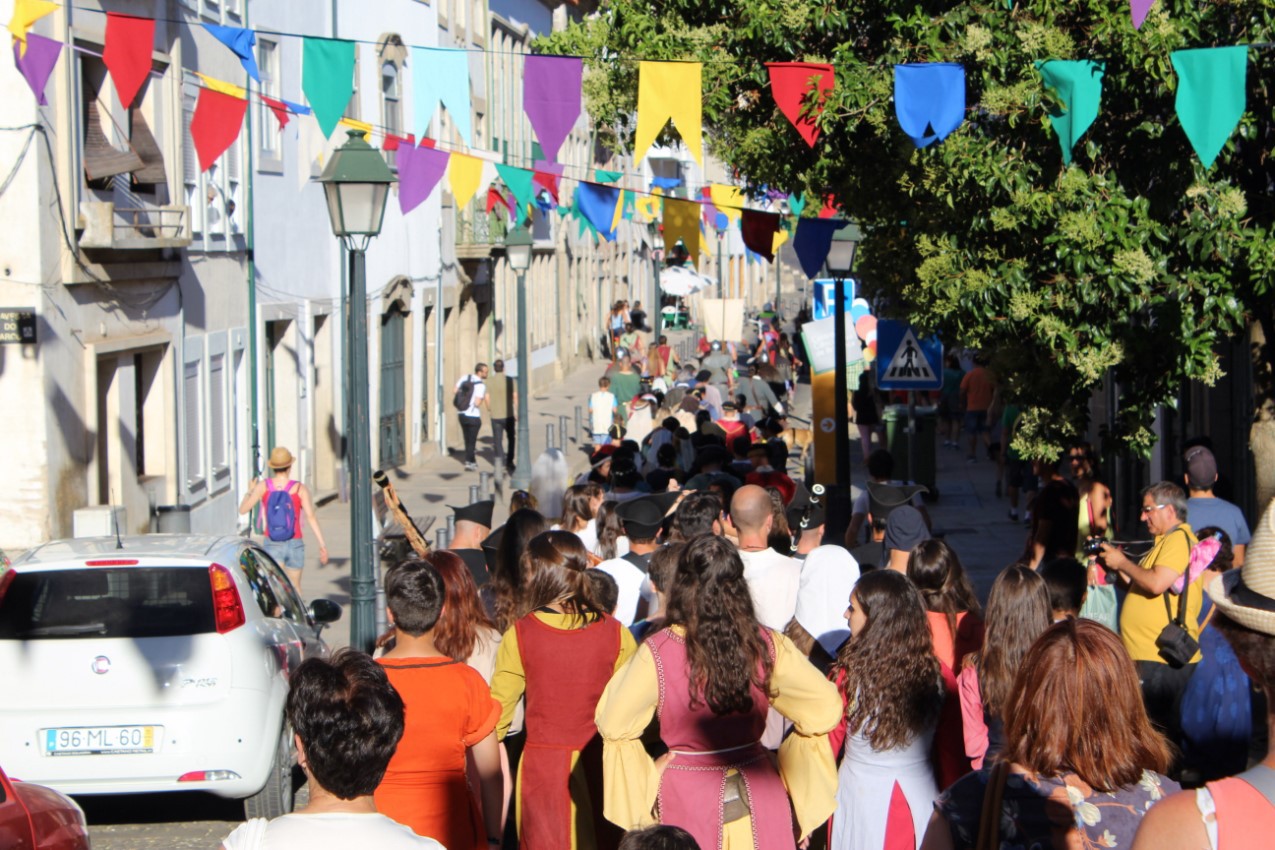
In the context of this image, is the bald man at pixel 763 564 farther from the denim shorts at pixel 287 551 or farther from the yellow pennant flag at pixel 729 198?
the denim shorts at pixel 287 551

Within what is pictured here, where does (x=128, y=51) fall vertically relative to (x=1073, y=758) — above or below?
above

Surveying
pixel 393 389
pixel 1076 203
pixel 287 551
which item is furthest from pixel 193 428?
pixel 1076 203

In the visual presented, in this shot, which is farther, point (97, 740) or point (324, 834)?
point (97, 740)

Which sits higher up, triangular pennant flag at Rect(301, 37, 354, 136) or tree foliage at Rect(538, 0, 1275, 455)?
triangular pennant flag at Rect(301, 37, 354, 136)

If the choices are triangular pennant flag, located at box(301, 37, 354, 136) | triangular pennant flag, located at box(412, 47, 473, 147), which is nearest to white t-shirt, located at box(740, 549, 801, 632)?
triangular pennant flag, located at box(301, 37, 354, 136)

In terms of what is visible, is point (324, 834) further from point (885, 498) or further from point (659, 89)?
point (659, 89)

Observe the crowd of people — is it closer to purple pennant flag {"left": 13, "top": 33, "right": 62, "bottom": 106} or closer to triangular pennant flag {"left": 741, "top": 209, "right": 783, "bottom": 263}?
triangular pennant flag {"left": 741, "top": 209, "right": 783, "bottom": 263}

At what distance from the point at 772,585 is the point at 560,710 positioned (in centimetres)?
173

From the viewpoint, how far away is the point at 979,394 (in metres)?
25.7

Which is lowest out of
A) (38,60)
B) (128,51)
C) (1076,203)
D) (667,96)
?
(1076,203)

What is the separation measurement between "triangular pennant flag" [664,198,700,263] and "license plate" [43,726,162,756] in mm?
9532

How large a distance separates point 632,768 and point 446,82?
7.92m

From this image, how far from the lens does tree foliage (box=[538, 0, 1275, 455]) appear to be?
9.56 meters

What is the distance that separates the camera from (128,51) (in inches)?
439
